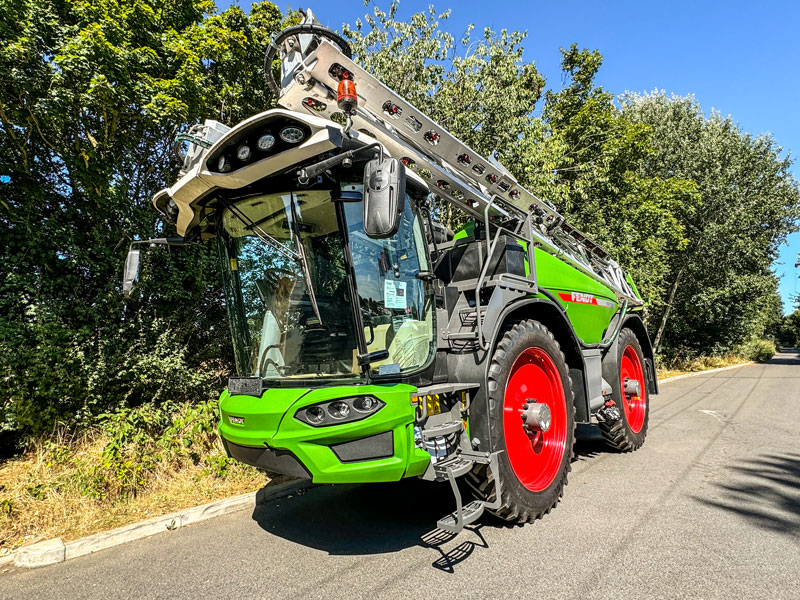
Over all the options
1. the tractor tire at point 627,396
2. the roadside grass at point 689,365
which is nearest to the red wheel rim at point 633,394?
the tractor tire at point 627,396

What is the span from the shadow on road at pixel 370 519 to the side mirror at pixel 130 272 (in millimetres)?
2169

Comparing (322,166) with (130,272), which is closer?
(322,166)

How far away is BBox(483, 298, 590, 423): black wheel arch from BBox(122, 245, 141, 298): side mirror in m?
2.84

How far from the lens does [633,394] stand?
6.21m

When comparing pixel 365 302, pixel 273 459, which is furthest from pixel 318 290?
pixel 273 459

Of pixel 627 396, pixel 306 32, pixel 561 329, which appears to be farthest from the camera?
pixel 627 396

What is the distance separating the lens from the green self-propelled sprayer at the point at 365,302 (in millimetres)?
2828

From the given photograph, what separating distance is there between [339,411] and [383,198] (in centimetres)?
128

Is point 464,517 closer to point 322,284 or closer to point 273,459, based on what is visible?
point 273,459

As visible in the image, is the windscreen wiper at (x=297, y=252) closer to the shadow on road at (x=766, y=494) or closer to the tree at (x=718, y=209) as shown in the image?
the shadow on road at (x=766, y=494)

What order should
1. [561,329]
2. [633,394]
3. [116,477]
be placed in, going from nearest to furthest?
[116,477]
[561,329]
[633,394]

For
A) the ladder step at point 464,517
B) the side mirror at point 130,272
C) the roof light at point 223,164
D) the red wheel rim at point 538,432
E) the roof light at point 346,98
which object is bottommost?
the ladder step at point 464,517

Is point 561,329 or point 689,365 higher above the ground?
point 561,329

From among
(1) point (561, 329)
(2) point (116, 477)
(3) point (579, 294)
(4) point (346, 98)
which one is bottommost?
(2) point (116, 477)
